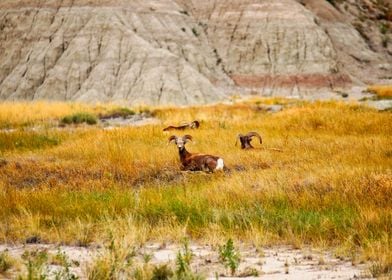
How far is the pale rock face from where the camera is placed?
4822cm

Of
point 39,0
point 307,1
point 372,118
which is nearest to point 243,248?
point 372,118

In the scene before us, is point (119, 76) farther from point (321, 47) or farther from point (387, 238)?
point (387, 238)

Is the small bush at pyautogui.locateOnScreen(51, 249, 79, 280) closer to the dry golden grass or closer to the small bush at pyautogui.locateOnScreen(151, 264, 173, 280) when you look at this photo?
the small bush at pyautogui.locateOnScreen(151, 264, 173, 280)

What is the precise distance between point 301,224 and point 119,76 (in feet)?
136

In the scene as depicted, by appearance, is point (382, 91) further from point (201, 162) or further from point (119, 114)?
point (201, 162)

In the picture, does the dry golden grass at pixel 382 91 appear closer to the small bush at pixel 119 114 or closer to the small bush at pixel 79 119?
the small bush at pixel 119 114

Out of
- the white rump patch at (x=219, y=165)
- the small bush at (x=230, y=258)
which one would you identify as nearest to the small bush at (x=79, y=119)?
the white rump patch at (x=219, y=165)

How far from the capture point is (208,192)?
10617 millimetres

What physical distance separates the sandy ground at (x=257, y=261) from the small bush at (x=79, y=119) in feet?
79.1

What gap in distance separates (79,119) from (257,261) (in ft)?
85.6

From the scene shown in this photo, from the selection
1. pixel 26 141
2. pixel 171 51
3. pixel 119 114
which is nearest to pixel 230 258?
pixel 26 141

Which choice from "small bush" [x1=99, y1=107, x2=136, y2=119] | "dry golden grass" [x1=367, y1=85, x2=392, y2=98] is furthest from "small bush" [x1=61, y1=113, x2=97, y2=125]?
"dry golden grass" [x1=367, y1=85, x2=392, y2=98]

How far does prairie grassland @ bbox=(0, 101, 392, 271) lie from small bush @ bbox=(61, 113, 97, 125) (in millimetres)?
12263

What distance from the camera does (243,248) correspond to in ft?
25.9
